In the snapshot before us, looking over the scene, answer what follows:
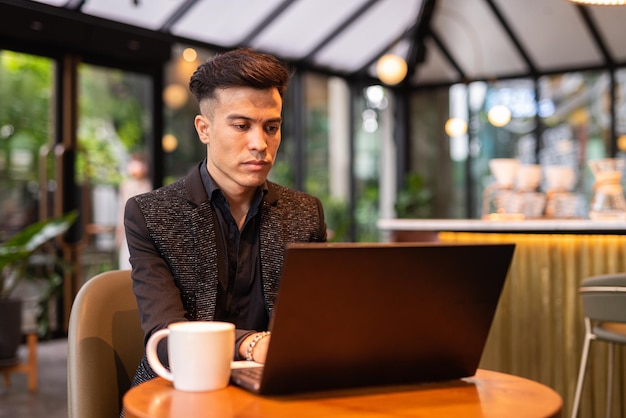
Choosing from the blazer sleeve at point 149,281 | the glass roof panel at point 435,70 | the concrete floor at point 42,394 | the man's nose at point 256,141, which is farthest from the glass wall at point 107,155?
the man's nose at point 256,141

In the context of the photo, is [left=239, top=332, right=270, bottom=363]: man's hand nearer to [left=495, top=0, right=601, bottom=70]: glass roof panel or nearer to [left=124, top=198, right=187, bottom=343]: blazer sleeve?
[left=124, top=198, right=187, bottom=343]: blazer sleeve

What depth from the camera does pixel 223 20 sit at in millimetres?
7770

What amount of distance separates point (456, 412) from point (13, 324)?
4.43 metres

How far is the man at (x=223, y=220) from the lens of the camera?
5.37ft

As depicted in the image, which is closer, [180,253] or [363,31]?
[180,253]

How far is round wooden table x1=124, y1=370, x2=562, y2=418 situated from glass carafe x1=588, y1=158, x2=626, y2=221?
3.16m

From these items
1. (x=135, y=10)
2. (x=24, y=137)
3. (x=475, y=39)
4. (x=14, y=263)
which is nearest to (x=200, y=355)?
(x=14, y=263)

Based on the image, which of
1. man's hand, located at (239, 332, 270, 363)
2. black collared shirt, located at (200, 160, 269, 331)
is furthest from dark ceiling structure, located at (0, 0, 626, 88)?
man's hand, located at (239, 332, 270, 363)

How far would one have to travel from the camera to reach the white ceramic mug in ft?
3.91

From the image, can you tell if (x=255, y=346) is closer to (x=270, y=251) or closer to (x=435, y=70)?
(x=270, y=251)

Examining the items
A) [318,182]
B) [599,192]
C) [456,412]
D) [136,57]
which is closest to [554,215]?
[599,192]

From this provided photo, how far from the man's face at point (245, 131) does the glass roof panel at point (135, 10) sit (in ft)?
17.2

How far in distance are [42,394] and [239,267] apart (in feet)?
12.3

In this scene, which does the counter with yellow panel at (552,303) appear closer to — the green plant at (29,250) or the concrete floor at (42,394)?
the concrete floor at (42,394)
